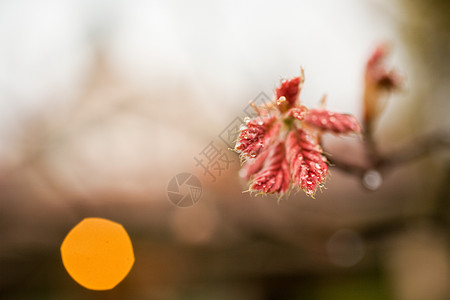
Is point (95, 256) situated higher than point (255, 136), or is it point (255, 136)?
point (255, 136)

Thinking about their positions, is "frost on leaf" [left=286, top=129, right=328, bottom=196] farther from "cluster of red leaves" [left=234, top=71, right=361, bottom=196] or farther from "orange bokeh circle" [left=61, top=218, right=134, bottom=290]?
"orange bokeh circle" [left=61, top=218, right=134, bottom=290]

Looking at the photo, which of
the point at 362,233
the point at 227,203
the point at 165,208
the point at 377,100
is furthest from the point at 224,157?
the point at 165,208

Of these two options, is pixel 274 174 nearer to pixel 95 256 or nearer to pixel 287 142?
pixel 287 142

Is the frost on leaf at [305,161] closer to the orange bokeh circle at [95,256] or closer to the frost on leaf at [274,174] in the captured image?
the frost on leaf at [274,174]

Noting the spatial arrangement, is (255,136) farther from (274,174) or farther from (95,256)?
(95,256)

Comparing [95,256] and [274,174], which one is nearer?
[274,174]

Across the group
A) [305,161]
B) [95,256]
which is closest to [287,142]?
[305,161]

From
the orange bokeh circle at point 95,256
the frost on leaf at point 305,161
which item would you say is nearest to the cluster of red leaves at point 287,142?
the frost on leaf at point 305,161

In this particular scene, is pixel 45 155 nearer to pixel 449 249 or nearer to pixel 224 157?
pixel 224 157

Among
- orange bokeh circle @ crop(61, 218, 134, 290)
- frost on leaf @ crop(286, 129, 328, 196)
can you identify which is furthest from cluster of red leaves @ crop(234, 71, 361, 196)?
orange bokeh circle @ crop(61, 218, 134, 290)
